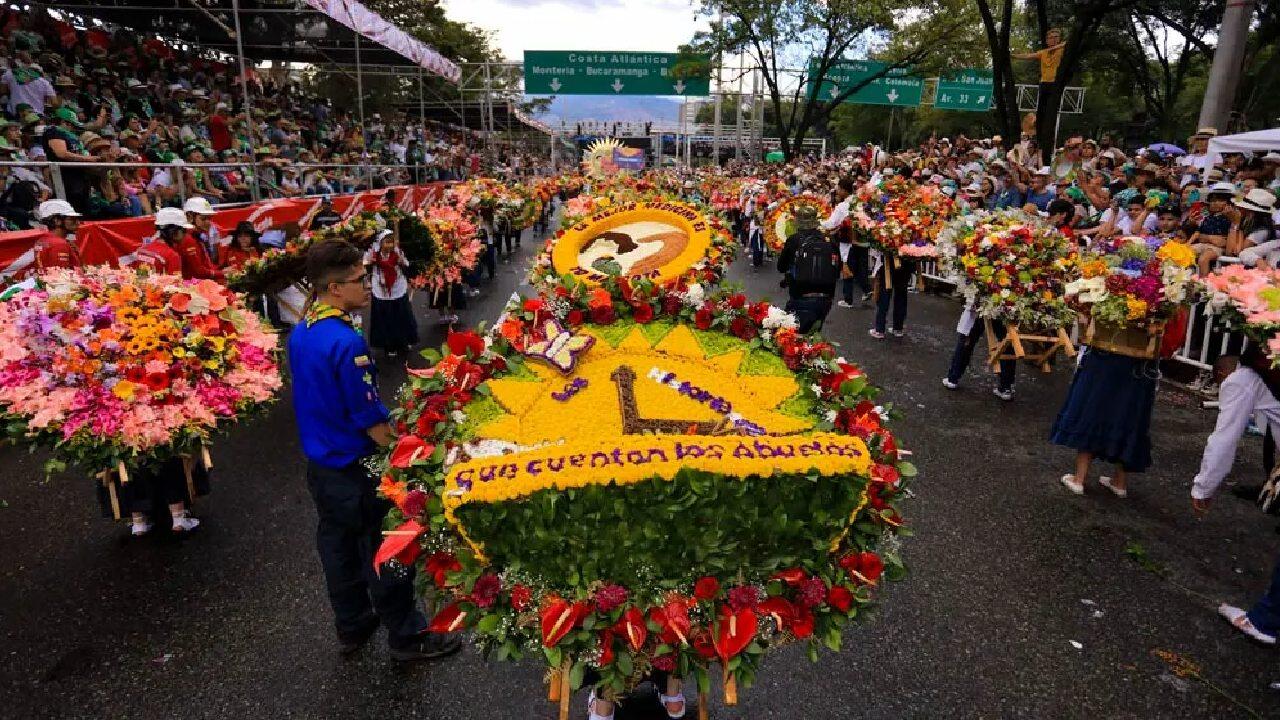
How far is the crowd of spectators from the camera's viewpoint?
9.39 metres

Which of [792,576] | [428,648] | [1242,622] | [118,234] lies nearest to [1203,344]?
[1242,622]

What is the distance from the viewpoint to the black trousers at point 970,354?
26.7ft

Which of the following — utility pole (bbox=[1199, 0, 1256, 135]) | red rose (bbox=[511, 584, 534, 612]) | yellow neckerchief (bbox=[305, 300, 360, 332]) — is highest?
utility pole (bbox=[1199, 0, 1256, 135])

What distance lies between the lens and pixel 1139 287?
5.16 metres

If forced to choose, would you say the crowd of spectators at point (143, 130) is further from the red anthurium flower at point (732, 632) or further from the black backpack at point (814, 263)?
the red anthurium flower at point (732, 632)

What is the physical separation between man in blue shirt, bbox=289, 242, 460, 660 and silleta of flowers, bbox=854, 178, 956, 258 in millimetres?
7706

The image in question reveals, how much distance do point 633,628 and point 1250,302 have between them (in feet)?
13.4

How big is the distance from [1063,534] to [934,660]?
207cm

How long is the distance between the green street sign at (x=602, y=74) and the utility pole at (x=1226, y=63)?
63.1ft

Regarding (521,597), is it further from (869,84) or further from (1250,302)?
(869,84)

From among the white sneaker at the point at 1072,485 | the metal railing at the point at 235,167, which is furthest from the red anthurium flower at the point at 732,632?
the metal railing at the point at 235,167

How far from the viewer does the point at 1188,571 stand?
478 centimetres

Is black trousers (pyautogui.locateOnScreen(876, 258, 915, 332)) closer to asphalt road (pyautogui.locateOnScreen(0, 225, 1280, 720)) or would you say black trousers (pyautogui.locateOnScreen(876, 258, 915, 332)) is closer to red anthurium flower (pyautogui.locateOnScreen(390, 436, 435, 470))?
asphalt road (pyautogui.locateOnScreen(0, 225, 1280, 720))

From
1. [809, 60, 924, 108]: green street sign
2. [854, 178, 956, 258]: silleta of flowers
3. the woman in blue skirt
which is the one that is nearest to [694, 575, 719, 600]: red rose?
the woman in blue skirt
